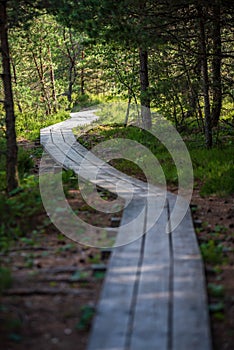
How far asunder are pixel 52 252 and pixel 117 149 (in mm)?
7922

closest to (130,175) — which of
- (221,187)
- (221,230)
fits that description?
(221,187)

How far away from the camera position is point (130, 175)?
1133cm

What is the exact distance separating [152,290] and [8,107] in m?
5.27

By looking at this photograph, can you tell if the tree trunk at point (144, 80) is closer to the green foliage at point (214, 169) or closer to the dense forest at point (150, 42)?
the dense forest at point (150, 42)

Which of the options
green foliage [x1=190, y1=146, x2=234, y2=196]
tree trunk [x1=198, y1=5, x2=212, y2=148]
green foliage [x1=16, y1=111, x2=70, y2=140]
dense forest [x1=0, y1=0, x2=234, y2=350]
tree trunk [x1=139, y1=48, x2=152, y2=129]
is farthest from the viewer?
green foliage [x1=16, y1=111, x2=70, y2=140]

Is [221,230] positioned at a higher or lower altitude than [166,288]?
lower

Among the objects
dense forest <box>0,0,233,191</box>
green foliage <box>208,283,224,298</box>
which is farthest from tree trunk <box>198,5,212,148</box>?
green foliage <box>208,283,224,298</box>

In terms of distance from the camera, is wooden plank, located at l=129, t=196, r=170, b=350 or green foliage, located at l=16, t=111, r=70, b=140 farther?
green foliage, located at l=16, t=111, r=70, b=140

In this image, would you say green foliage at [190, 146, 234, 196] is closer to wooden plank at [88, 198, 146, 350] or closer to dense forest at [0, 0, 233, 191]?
dense forest at [0, 0, 233, 191]

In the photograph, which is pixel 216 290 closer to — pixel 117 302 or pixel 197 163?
pixel 117 302

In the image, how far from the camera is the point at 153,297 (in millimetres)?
4504

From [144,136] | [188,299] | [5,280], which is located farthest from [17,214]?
[144,136]

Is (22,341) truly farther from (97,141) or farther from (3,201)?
(97,141)

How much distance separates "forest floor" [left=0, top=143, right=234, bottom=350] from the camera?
166 inches
